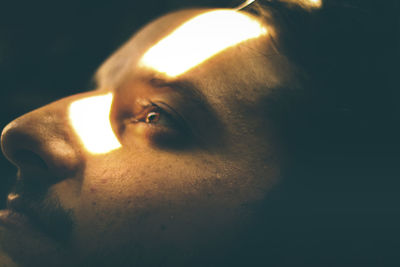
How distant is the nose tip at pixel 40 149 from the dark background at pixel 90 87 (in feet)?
1.53

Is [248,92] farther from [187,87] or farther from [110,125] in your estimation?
[110,125]

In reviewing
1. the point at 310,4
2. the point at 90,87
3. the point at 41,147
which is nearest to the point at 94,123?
the point at 41,147

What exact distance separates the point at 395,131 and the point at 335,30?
0.33 meters

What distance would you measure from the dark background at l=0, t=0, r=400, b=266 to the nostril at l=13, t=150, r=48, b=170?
0.49m

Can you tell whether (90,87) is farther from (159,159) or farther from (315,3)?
(315,3)

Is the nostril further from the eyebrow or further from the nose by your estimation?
the eyebrow

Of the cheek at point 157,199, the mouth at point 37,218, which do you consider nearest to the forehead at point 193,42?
the cheek at point 157,199

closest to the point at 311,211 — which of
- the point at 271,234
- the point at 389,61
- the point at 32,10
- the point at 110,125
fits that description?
the point at 271,234

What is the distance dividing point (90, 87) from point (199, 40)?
0.53m

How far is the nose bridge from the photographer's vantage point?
73cm

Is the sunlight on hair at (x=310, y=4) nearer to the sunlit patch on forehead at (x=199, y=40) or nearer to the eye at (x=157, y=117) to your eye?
the sunlit patch on forehead at (x=199, y=40)

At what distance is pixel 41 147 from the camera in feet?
2.40

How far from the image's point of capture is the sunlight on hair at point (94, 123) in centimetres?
77

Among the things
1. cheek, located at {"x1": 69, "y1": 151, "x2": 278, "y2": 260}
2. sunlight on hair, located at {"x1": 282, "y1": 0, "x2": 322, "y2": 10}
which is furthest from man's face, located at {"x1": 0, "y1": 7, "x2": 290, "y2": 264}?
sunlight on hair, located at {"x1": 282, "y1": 0, "x2": 322, "y2": 10}
